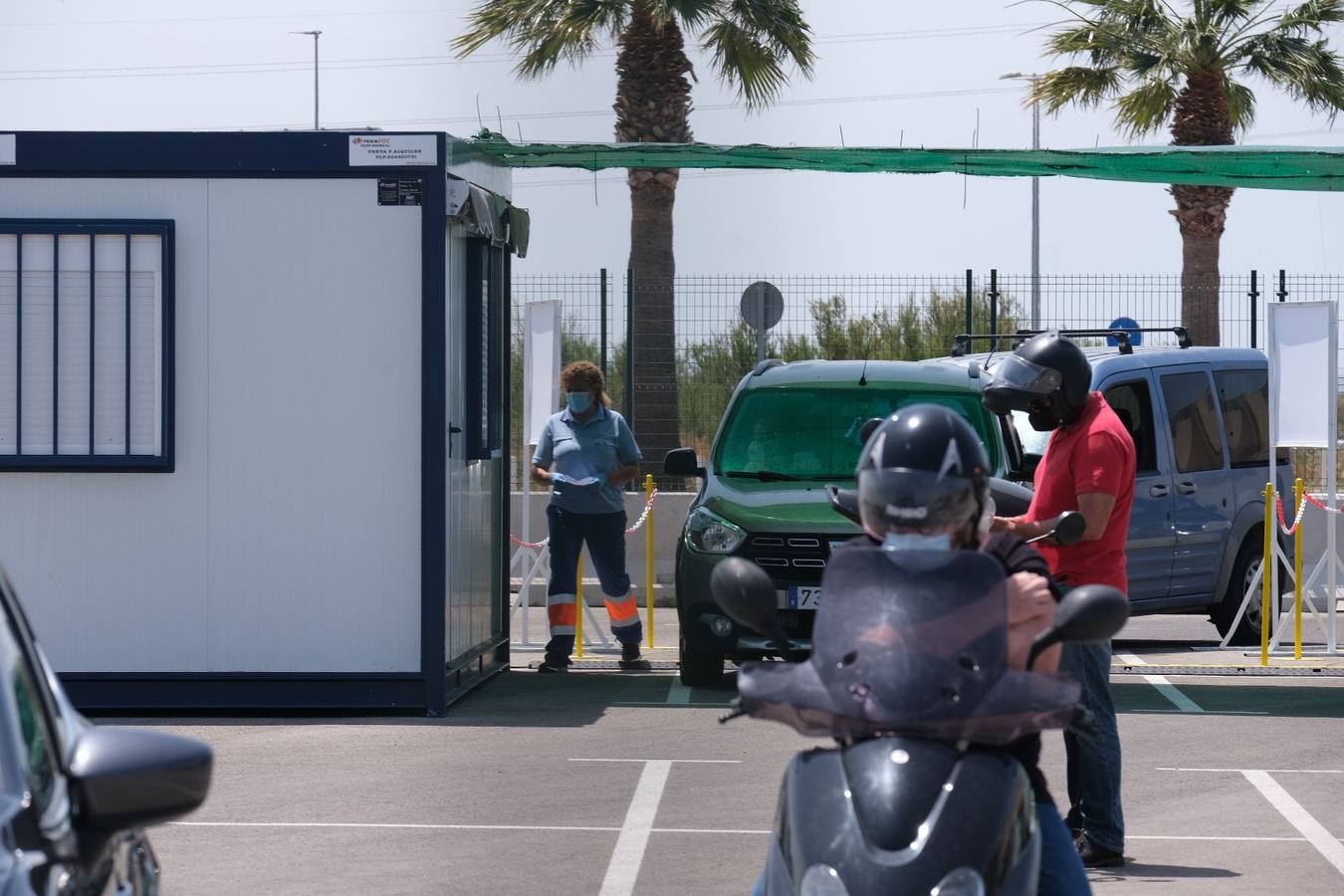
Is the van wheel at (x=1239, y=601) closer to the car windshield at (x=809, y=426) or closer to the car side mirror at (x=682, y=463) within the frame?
the car windshield at (x=809, y=426)

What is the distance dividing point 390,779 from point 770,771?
1.69 metres

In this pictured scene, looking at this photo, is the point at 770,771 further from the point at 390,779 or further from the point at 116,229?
the point at 116,229

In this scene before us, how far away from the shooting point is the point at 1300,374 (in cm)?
1349

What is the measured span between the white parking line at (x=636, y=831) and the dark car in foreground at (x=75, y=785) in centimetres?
376

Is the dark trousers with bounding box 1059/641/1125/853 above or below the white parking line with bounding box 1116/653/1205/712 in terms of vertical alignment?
above

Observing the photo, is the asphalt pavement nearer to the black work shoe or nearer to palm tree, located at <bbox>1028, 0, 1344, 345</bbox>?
the black work shoe

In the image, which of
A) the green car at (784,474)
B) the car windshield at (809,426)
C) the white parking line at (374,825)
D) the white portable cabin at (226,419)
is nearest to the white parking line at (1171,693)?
the green car at (784,474)

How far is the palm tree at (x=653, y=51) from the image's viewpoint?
23.8 metres

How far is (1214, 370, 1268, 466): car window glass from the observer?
48.9 ft

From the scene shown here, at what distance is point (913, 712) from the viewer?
11.8ft

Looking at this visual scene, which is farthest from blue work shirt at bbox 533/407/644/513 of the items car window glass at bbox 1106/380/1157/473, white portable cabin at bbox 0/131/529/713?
car window glass at bbox 1106/380/1157/473

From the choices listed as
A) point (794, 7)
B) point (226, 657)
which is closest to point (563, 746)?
point (226, 657)

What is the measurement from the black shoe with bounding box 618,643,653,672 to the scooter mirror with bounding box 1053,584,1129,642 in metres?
9.07

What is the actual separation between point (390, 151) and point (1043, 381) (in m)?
4.70
